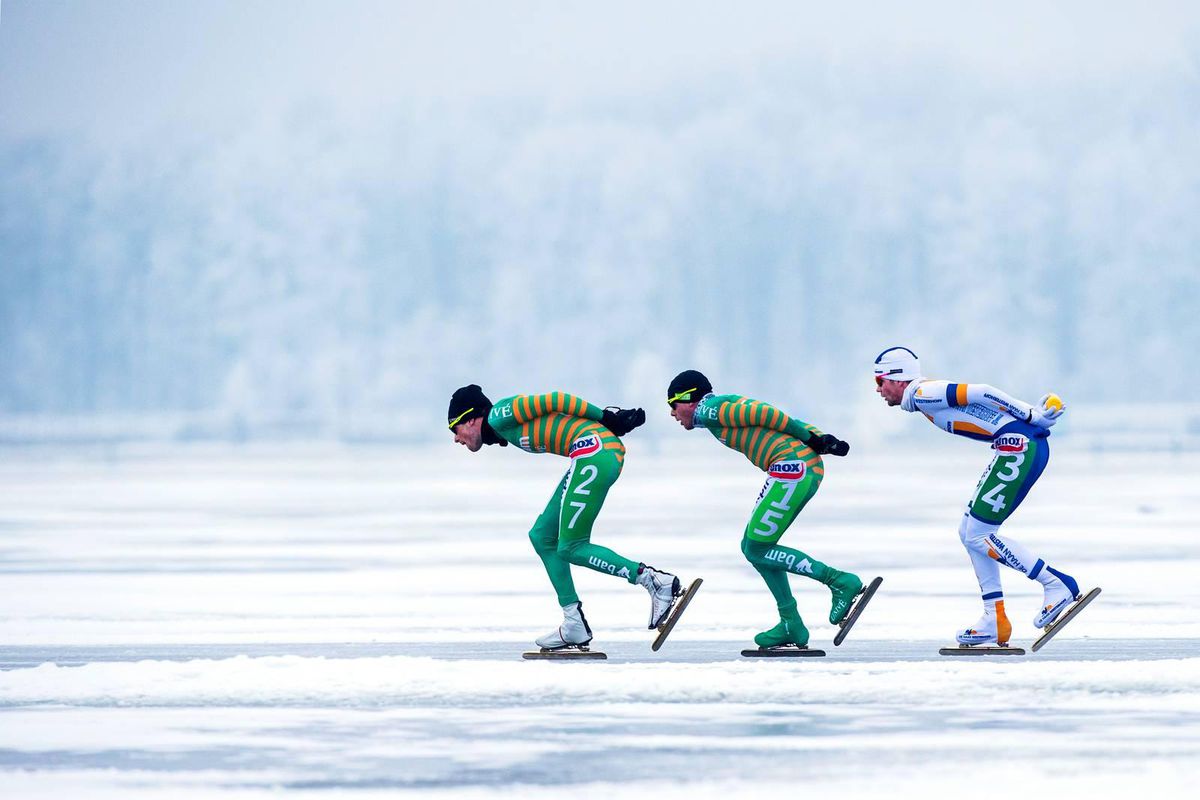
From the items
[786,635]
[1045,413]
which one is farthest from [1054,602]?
[786,635]

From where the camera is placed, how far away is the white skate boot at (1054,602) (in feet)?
37.2

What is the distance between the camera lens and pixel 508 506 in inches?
1123

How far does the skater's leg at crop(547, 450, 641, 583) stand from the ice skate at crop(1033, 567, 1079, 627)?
2.21 m

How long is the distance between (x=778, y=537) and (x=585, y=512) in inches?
40.7

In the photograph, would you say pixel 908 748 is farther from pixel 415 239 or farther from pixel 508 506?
pixel 415 239

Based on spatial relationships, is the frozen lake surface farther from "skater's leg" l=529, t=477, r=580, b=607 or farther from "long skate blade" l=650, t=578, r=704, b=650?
"skater's leg" l=529, t=477, r=580, b=607

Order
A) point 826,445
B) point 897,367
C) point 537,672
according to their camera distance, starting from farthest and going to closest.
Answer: point 897,367 → point 826,445 → point 537,672

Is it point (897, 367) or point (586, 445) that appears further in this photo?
point (897, 367)

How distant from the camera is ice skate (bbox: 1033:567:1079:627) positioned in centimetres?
1135

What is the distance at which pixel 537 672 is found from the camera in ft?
34.2

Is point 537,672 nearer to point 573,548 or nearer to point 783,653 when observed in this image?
point 573,548

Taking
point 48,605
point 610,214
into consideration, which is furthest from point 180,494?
point 610,214

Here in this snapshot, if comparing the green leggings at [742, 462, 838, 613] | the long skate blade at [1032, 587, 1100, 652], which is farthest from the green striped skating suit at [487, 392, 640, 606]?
the long skate blade at [1032, 587, 1100, 652]

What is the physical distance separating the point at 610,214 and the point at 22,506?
5903 cm
